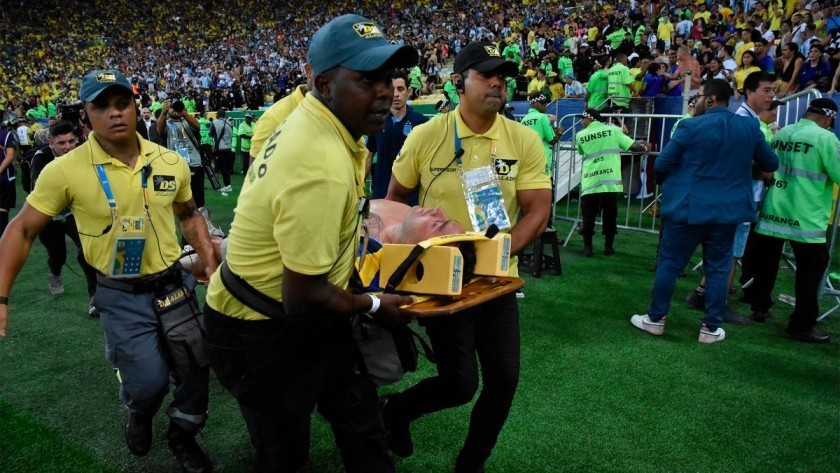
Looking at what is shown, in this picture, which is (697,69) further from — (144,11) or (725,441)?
(144,11)

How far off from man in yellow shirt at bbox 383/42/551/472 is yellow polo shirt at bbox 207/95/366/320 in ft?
3.38

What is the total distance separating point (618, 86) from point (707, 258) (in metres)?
8.64

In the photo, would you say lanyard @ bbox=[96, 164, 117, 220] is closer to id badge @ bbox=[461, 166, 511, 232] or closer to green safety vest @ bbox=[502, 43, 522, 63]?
Result: id badge @ bbox=[461, 166, 511, 232]

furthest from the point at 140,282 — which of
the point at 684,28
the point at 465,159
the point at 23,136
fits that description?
the point at 23,136

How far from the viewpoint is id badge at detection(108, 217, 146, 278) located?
3182 mm

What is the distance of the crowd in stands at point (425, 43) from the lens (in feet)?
43.2

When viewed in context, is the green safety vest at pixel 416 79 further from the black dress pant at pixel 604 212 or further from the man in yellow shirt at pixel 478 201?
the man in yellow shirt at pixel 478 201

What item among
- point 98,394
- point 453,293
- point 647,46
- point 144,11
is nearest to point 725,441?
point 453,293

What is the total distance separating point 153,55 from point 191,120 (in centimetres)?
3494

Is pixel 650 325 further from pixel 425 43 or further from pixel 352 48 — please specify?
pixel 425 43

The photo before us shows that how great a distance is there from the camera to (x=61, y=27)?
4119cm

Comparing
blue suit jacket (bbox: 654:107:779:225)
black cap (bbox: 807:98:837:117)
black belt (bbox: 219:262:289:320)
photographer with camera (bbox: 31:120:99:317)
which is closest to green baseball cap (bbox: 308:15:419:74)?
black belt (bbox: 219:262:289:320)

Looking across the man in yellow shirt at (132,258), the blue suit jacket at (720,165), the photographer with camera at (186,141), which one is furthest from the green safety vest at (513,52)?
the man in yellow shirt at (132,258)

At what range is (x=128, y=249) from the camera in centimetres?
320
